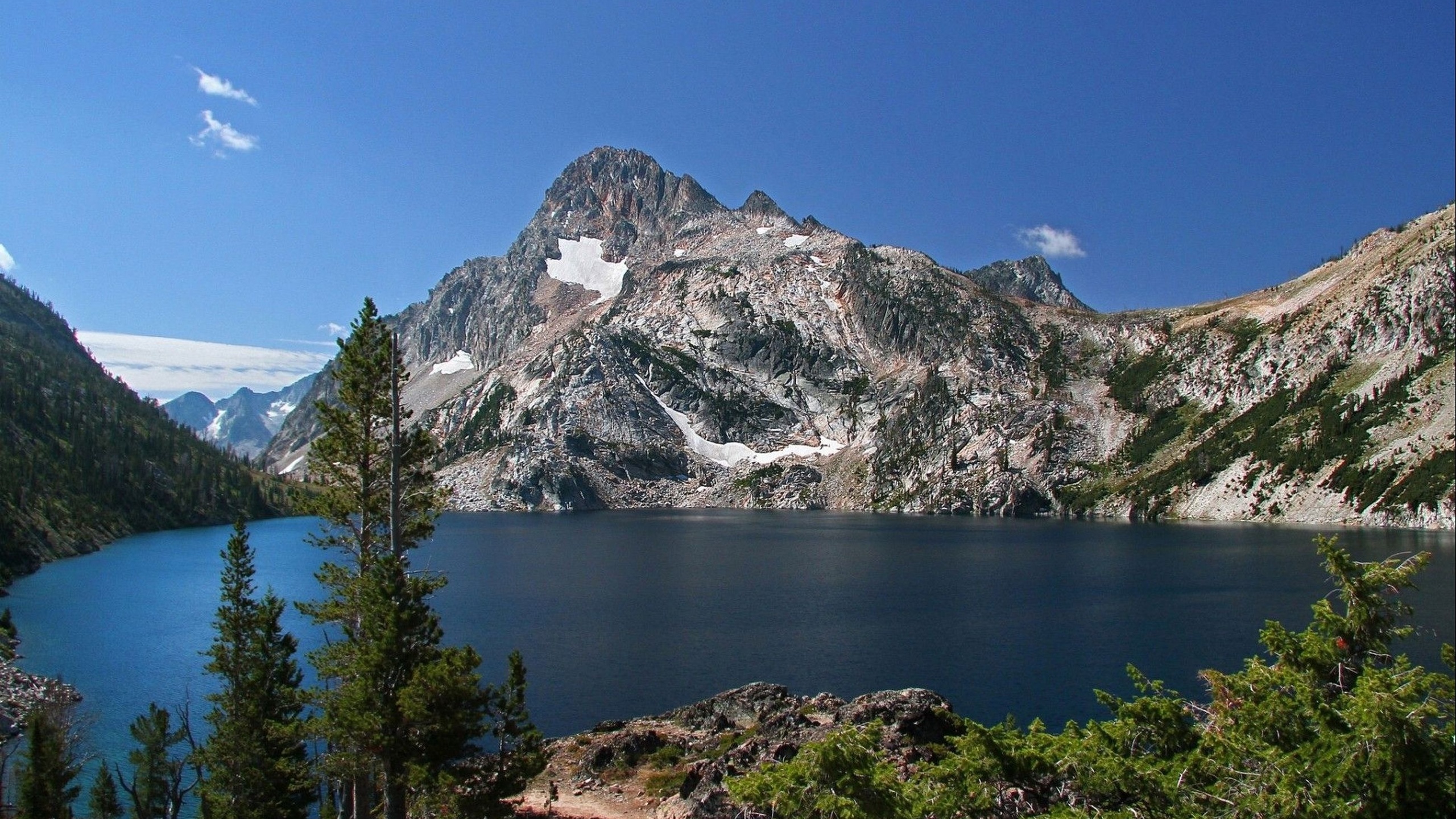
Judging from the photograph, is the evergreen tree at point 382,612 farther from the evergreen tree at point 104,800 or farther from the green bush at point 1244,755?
the evergreen tree at point 104,800

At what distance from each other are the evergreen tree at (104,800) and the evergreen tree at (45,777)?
713mm

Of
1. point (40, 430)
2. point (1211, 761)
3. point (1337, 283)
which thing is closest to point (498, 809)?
point (1211, 761)

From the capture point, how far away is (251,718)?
28516 mm

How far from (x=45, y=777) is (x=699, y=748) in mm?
23959

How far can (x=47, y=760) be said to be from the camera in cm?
3011

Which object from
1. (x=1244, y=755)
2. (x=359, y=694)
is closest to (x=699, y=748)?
(x=359, y=694)

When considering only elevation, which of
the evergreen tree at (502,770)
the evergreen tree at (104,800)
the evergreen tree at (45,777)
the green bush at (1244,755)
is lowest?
the evergreen tree at (104,800)

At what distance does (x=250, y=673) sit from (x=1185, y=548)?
4627 inches

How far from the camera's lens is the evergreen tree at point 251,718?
2759 centimetres

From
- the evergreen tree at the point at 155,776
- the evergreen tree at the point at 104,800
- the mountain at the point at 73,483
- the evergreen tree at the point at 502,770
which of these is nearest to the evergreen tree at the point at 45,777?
the evergreen tree at the point at 104,800

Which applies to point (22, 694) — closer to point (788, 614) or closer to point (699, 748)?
point (699, 748)

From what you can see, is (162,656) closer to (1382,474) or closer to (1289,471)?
(1382,474)

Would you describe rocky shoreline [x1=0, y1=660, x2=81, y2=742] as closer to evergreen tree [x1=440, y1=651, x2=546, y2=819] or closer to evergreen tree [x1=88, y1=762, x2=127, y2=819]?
evergreen tree [x1=88, y1=762, x2=127, y2=819]

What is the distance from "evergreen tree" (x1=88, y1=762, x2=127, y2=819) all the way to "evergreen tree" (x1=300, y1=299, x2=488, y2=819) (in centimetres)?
1419
